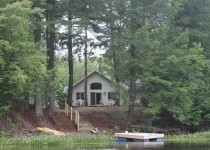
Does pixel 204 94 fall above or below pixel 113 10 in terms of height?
below

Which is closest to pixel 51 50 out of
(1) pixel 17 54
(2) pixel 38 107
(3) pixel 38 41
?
(3) pixel 38 41

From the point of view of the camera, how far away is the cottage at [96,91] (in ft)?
193

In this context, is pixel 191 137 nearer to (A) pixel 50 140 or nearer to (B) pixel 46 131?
(B) pixel 46 131

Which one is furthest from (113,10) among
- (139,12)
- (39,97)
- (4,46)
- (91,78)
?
(91,78)

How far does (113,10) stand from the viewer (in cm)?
4103

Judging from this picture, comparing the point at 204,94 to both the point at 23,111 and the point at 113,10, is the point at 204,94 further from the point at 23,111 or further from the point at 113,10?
the point at 23,111

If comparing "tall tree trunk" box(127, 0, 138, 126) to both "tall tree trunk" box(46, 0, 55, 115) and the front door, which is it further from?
the front door

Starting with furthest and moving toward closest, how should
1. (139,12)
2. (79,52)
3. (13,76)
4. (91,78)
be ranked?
(91,78) < (79,52) < (139,12) < (13,76)

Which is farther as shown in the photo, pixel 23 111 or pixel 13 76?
pixel 23 111

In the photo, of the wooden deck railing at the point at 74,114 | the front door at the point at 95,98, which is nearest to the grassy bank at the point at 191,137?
the wooden deck railing at the point at 74,114

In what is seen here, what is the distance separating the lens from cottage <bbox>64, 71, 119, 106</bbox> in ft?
193

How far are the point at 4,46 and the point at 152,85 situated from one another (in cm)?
1370

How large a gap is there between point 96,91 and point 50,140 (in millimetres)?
30549

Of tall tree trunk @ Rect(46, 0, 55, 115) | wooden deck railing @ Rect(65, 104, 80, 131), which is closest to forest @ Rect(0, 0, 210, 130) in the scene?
tall tree trunk @ Rect(46, 0, 55, 115)
